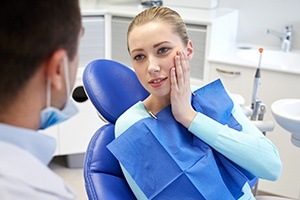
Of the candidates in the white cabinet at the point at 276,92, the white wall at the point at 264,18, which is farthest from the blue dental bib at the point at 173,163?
the white wall at the point at 264,18

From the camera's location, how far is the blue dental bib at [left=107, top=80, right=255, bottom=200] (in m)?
1.22

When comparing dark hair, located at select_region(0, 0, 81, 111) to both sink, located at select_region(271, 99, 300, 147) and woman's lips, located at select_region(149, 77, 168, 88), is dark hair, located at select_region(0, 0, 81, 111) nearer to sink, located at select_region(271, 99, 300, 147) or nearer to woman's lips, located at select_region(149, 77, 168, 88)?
woman's lips, located at select_region(149, 77, 168, 88)

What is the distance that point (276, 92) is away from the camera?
2.29 m

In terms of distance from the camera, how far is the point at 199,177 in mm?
1228

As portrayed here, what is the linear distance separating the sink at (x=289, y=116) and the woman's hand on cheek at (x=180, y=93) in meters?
0.50

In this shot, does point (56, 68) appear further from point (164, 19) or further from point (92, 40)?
point (92, 40)

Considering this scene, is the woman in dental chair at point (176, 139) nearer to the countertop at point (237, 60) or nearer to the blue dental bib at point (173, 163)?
the blue dental bib at point (173, 163)

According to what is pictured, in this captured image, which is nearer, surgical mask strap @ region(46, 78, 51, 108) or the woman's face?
surgical mask strap @ region(46, 78, 51, 108)

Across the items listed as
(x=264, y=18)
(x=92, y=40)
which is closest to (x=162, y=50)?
(x=92, y=40)

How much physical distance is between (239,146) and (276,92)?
1.16 m

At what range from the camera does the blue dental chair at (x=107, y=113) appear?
1216 mm

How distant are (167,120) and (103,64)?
0.36 meters

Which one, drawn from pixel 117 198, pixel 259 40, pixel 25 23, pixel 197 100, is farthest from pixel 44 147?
pixel 259 40

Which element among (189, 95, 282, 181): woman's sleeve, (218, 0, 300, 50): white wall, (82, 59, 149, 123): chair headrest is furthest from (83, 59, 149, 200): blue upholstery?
(218, 0, 300, 50): white wall
